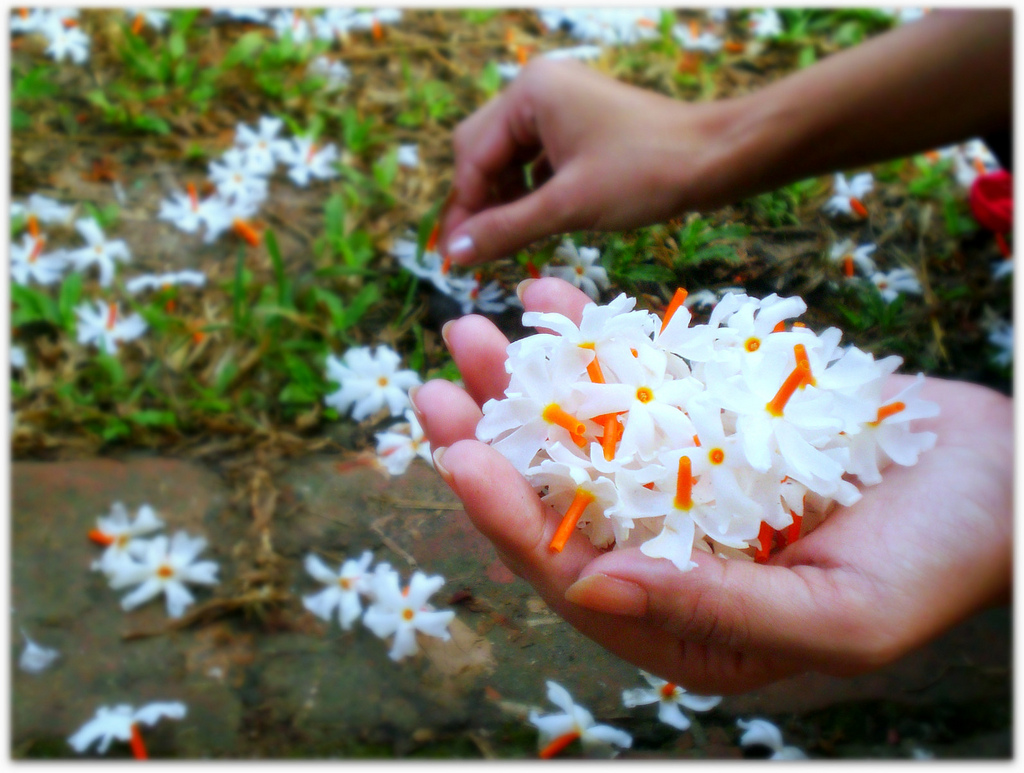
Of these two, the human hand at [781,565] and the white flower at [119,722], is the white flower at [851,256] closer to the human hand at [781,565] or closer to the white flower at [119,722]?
the human hand at [781,565]

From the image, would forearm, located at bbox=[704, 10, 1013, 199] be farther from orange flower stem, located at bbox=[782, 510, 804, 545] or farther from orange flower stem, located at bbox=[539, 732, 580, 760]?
orange flower stem, located at bbox=[539, 732, 580, 760]

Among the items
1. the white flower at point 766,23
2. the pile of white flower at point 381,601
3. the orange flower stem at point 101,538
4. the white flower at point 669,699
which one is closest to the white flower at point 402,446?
the pile of white flower at point 381,601

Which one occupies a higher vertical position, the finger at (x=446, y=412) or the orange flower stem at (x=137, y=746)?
the finger at (x=446, y=412)

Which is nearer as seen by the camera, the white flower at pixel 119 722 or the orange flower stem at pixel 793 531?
the orange flower stem at pixel 793 531

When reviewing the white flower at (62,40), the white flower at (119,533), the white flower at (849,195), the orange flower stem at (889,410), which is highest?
the white flower at (62,40)

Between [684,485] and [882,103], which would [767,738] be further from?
[882,103]

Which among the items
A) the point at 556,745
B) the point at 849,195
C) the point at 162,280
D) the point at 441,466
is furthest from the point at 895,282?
the point at 162,280

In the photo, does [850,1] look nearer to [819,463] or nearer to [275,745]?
[819,463]
